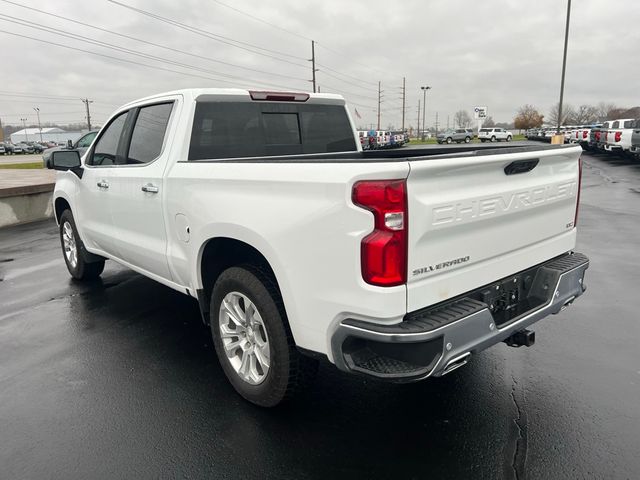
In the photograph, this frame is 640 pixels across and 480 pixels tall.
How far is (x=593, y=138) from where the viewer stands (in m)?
29.3

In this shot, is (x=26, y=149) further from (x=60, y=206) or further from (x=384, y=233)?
(x=384, y=233)

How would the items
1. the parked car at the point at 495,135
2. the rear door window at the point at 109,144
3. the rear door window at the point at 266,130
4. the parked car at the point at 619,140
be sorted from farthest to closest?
1. the parked car at the point at 495,135
2. the parked car at the point at 619,140
3. the rear door window at the point at 109,144
4. the rear door window at the point at 266,130

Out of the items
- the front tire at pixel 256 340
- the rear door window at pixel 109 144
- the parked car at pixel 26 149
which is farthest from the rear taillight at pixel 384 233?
the parked car at pixel 26 149

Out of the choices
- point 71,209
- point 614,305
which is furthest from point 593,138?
point 71,209

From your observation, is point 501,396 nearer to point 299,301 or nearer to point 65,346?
point 299,301

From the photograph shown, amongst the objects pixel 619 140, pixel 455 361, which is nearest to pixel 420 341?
pixel 455 361

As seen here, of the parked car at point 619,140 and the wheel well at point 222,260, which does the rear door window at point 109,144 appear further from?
the parked car at point 619,140

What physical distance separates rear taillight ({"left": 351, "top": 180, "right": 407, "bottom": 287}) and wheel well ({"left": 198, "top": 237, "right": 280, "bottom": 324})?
0.87 meters

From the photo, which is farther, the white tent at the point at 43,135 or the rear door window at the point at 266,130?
the white tent at the point at 43,135

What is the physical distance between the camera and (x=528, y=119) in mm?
99375

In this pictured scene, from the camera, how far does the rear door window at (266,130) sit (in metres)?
3.90

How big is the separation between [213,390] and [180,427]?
1.50 feet

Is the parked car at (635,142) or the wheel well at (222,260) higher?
the wheel well at (222,260)

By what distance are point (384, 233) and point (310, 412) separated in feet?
4.83
